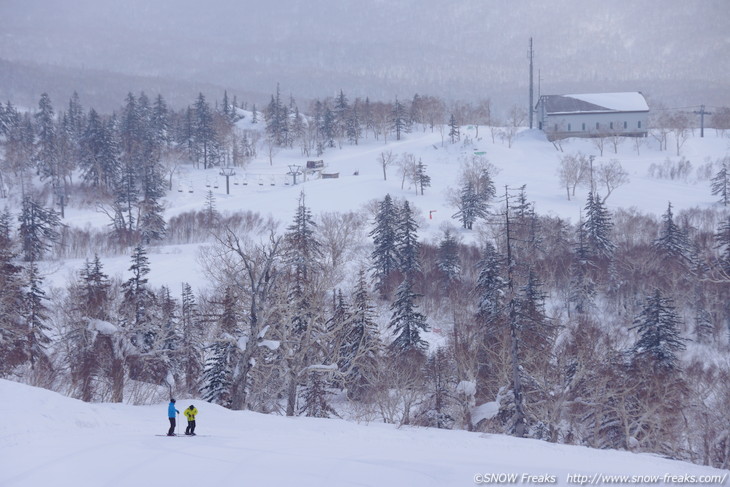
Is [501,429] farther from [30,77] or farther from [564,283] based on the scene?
[30,77]

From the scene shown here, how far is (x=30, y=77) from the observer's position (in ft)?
528

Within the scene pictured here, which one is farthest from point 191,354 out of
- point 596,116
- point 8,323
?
point 596,116

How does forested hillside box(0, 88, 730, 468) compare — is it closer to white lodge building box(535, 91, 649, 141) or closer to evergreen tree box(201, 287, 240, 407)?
evergreen tree box(201, 287, 240, 407)

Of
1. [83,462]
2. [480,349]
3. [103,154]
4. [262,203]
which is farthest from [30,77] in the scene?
[83,462]

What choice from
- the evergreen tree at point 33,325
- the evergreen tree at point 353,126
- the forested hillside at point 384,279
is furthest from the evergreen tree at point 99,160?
the evergreen tree at point 33,325

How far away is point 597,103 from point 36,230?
8375cm

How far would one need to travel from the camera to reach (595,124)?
318 feet

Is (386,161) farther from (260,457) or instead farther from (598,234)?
(260,457)

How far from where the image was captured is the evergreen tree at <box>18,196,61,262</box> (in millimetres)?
48812

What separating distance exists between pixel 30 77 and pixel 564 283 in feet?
531

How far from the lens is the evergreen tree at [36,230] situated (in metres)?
48.8

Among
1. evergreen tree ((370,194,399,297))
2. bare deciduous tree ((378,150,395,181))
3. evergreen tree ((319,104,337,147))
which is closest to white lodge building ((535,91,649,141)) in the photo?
bare deciduous tree ((378,150,395,181))

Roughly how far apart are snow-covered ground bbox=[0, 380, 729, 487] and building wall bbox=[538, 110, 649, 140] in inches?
3524

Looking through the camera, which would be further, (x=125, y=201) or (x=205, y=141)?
(x=205, y=141)
